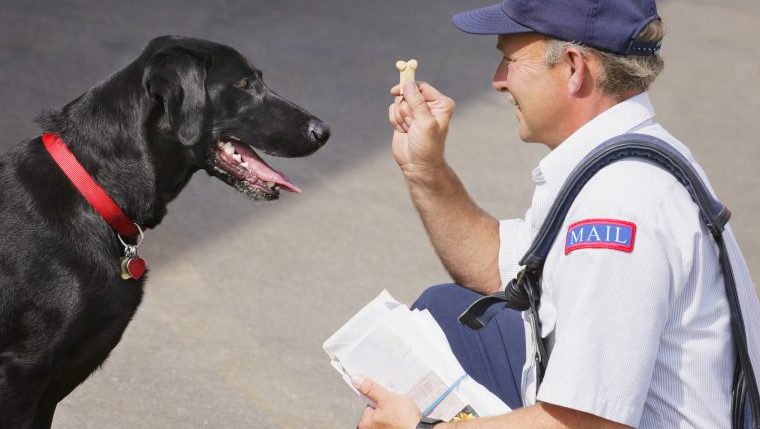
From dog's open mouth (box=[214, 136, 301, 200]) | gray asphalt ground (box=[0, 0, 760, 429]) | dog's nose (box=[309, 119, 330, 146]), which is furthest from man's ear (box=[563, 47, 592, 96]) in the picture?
gray asphalt ground (box=[0, 0, 760, 429])

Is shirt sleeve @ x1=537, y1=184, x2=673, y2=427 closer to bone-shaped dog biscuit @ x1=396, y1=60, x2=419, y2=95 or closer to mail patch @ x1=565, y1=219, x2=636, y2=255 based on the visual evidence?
mail patch @ x1=565, y1=219, x2=636, y2=255

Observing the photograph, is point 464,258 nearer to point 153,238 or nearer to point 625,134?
point 625,134

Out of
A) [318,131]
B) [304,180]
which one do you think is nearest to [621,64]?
[318,131]

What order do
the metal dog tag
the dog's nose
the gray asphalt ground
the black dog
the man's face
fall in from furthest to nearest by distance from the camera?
the gray asphalt ground < the dog's nose < the metal dog tag < the black dog < the man's face

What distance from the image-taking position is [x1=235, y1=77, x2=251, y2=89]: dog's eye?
10.5ft

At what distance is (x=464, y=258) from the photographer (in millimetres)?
3045

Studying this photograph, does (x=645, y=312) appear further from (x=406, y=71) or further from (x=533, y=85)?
(x=406, y=71)

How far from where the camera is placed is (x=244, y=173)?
10.4 feet

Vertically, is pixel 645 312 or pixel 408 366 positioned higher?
pixel 645 312

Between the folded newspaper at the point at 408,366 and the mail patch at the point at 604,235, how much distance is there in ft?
1.74

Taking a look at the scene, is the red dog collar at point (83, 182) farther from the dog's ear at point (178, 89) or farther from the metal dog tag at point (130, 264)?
the dog's ear at point (178, 89)

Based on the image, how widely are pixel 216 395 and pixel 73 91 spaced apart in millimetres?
2854

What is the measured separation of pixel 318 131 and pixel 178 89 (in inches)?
21.1

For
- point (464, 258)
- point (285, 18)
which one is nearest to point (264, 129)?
point (464, 258)
